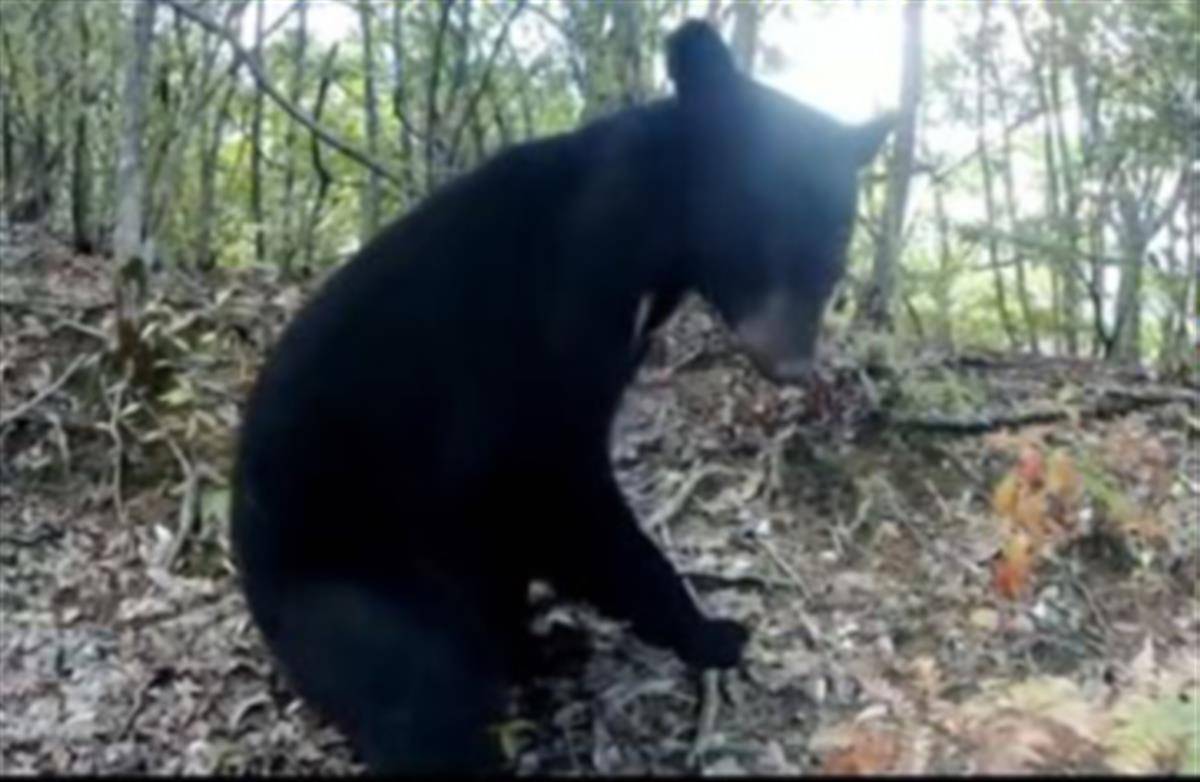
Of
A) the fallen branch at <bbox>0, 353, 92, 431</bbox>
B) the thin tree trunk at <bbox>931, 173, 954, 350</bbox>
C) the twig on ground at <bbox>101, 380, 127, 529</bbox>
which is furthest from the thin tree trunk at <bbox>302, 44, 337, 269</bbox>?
the twig on ground at <bbox>101, 380, 127, 529</bbox>

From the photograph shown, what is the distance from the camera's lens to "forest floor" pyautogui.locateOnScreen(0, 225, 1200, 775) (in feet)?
12.6

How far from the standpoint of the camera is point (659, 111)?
349 centimetres

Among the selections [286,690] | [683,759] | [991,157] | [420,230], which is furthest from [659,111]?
[991,157]

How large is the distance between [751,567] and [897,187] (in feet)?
11.0

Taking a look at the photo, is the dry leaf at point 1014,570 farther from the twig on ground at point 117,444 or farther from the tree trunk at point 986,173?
the tree trunk at point 986,173

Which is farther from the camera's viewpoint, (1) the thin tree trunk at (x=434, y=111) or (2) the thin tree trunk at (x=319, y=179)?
(2) the thin tree trunk at (x=319, y=179)

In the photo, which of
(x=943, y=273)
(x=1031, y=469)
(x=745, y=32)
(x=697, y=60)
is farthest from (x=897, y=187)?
(x=697, y=60)

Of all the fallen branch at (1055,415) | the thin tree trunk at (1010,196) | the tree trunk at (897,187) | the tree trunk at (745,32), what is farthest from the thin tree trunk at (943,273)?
the tree trunk at (745,32)

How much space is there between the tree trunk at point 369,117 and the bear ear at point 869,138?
6312mm

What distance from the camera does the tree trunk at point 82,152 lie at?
7.90 meters

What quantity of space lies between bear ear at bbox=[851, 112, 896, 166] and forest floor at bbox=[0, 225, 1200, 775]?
1.05 metres

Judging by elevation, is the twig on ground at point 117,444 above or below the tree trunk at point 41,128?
below

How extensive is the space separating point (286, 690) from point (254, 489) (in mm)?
885

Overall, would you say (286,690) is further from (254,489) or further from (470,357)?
(470,357)
